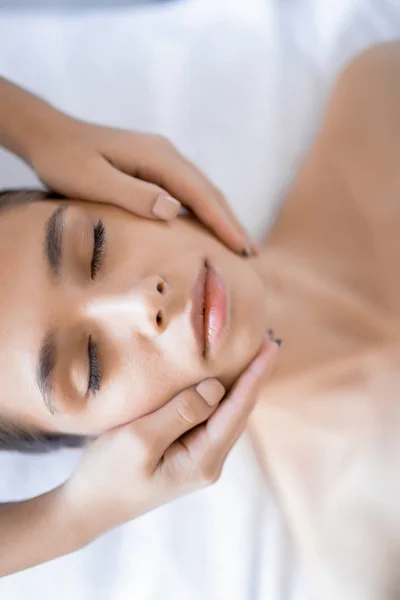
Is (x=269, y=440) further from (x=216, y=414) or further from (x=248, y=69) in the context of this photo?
(x=248, y=69)

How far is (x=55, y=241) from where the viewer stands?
27.7 inches

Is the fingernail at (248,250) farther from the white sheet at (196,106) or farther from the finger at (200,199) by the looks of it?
the white sheet at (196,106)

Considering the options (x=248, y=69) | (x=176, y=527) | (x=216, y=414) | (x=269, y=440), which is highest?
(x=248, y=69)

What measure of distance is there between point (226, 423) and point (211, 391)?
44mm

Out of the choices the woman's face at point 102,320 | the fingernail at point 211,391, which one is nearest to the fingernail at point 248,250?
the woman's face at point 102,320

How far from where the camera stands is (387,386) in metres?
0.88

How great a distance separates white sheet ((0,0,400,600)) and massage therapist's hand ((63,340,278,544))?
0.30 m

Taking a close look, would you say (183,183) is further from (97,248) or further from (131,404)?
(131,404)

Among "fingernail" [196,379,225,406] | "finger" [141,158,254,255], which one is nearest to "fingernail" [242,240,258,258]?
"finger" [141,158,254,255]

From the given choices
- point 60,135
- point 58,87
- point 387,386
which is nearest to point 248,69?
point 58,87

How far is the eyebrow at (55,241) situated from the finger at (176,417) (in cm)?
21

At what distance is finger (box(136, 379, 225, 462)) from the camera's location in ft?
2.28

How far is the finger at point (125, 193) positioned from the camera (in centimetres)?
76

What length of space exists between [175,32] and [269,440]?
84cm
